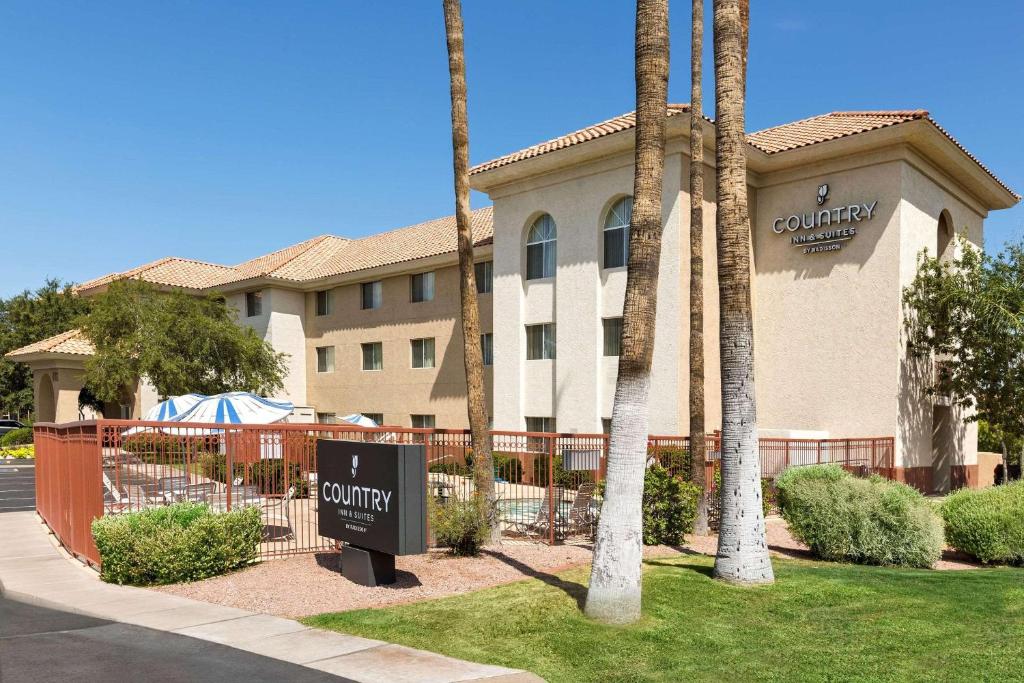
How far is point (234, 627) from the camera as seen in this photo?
8344 millimetres

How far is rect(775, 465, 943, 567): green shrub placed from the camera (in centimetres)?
1216

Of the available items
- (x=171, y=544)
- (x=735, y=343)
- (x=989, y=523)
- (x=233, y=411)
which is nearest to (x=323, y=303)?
(x=233, y=411)

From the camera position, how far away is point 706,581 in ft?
33.8

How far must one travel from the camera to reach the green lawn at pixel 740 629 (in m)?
7.07

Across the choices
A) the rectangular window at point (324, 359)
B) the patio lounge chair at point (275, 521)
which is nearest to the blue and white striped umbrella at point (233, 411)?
the patio lounge chair at point (275, 521)

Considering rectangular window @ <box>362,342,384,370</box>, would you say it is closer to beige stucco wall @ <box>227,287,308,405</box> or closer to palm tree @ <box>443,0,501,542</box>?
beige stucco wall @ <box>227,287,308,405</box>

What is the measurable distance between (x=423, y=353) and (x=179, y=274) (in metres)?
18.1

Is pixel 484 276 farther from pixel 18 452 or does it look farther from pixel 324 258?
pixel 18 452

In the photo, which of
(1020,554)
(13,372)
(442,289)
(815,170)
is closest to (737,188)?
(1020,554)

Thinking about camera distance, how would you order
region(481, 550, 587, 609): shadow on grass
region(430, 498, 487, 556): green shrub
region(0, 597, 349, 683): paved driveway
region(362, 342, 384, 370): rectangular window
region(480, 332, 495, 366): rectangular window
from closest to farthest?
region(0, 597, 349, 683): paved driveway → region(481, 550, 587, 609): shadow on grass → region(430, 498, 487, 556): green shrub → region(480, 332, 495, 366): rectangular window → region(362, 342, 384, 370): rectangular window

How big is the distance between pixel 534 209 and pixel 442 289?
23.9 feet

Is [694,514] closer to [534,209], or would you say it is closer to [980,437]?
[534,209]

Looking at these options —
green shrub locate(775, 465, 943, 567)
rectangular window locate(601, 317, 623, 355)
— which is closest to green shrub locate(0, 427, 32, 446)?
rectangular window locate(601, 317, 623, 355)

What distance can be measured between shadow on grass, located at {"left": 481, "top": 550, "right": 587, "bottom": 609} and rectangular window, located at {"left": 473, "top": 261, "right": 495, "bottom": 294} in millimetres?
19231
